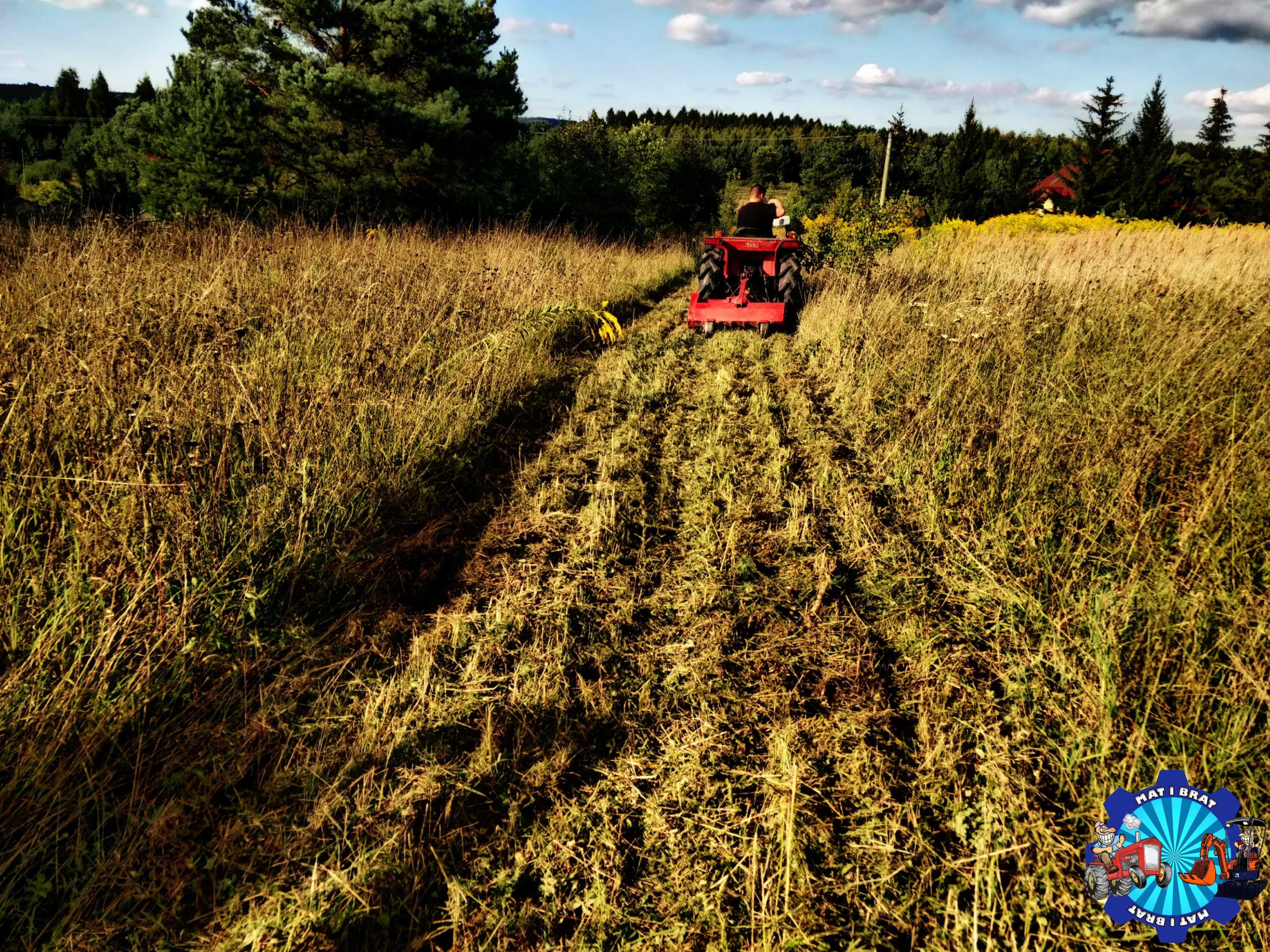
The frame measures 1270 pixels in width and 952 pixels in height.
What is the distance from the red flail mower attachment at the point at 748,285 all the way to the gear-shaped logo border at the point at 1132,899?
6.50 m

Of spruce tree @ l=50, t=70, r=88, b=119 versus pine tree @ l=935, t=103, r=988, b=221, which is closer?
pine tree @ l=935, t=103, r=988, b=221

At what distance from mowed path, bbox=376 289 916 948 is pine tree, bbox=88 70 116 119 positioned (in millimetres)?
61532

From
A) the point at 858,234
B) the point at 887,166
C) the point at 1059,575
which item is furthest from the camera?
the point at 887,166

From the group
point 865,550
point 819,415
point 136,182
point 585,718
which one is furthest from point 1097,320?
point 136,182

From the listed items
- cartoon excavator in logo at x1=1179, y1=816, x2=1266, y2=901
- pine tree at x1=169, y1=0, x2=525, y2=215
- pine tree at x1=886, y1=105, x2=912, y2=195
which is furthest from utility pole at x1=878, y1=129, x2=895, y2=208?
cartoon excavator in logo at x1=1179, y1=816, x2=1266, y2=901

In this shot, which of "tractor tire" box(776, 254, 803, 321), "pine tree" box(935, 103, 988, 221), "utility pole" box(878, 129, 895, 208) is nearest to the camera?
"tractor tire" box(776, 254, 803, 321)

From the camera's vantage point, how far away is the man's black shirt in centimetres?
855

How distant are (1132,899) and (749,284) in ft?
25.3

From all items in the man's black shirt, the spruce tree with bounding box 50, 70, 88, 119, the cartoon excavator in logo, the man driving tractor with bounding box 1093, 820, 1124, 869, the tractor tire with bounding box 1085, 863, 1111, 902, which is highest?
the spruce tree with bounding box 50, 70, 88, 119

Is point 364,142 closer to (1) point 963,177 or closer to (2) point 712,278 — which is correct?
(2) point 712,278

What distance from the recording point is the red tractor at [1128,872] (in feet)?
5.37

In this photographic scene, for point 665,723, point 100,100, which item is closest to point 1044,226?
point 665,723

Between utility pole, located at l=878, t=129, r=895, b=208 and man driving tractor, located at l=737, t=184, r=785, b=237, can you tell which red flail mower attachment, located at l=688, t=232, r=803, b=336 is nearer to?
man driving tractor, located at l=737, t=184, r=785, b=237

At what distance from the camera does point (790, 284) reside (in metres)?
7.94
